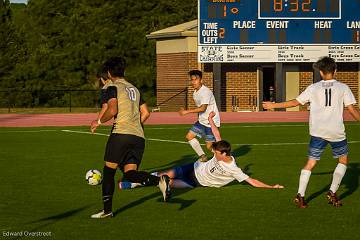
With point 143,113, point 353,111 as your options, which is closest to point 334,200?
point 353,111

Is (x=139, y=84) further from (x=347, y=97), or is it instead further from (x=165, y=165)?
(x=347, y=97)

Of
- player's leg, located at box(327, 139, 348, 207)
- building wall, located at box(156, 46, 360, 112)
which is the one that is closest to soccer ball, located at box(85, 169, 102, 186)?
player's leg, located at box(327, 139, 348, 207)

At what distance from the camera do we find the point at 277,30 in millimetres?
44500

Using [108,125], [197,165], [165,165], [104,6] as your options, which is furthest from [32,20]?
[197,165]

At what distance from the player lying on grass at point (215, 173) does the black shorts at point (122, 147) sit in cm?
217

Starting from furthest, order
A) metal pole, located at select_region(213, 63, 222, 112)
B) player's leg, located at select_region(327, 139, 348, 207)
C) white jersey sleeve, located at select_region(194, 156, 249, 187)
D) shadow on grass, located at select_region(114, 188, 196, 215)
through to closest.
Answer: metal pole, located at select_region(213, 63, 222, 112) → white jersey sleeve, located at select_region(194, 156, 249, 187) → shadow on grass, located at select_region(114, 188, 196, 215) → player's leg, located at select_region(327, 139, 348, 207)

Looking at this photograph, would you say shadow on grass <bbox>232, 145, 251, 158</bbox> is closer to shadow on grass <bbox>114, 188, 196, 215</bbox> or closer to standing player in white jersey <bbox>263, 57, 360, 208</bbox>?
shadow on grass <bbox>114, 188, 196, 215</bbox>

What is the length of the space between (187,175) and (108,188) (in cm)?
341

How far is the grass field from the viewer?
10242mm

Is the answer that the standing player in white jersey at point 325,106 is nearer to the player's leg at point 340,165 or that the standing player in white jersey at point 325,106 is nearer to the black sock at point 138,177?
the player's leg at point 340,165

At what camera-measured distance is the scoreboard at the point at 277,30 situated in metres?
43.7

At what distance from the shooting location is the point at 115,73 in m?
11.1

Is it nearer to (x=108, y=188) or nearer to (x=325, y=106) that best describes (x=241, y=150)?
(x=325, y=106)

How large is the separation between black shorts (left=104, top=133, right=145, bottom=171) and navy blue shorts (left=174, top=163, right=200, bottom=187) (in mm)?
2916
